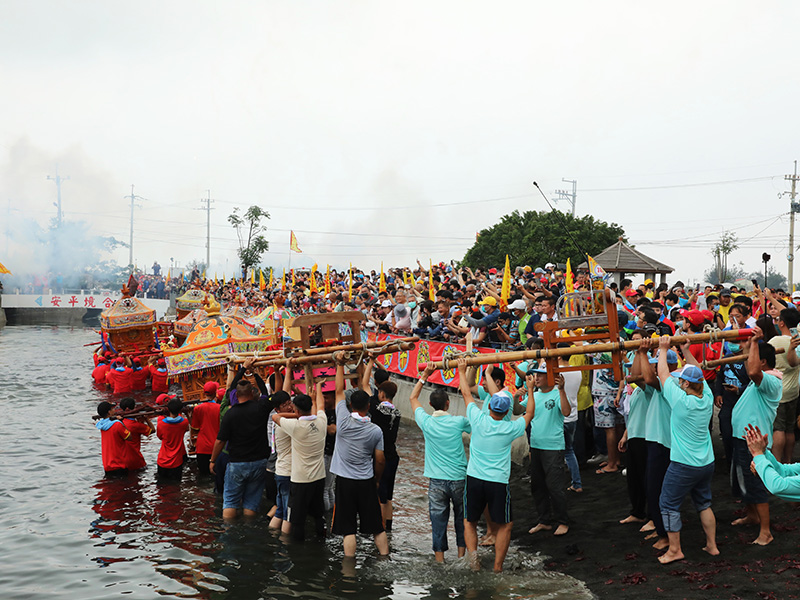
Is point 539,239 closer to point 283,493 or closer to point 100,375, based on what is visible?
point 100,375

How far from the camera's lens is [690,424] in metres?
7.02

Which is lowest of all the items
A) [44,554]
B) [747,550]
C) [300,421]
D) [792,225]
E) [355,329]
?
[44,554]

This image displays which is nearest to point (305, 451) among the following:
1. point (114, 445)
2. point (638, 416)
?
point (638, 416)

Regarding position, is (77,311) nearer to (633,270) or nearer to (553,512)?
(633,270)

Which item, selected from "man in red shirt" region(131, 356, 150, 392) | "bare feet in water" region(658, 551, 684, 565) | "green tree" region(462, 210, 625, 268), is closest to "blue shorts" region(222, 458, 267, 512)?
"bare feet in water" region(658, 551, 684, 565)

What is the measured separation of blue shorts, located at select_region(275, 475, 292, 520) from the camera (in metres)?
8.87

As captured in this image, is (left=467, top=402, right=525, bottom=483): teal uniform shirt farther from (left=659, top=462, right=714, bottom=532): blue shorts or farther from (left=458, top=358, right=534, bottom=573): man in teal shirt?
(left=659, top=462, right=714, bottom=532): blue shorts

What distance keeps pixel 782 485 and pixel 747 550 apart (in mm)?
2413

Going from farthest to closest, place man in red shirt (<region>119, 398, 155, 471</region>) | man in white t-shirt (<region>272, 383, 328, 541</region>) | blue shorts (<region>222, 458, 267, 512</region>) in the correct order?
man in red shirt (<region>119, 398, 155, 471</region>) < blue shorts (<region>222, 458, 267, 512</region>) < man in white t-shirt (<region>272, 383, 328, 541</region>)

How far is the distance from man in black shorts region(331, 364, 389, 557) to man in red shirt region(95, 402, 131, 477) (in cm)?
506

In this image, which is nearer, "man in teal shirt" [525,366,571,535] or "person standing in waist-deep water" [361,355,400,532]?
"man in teal shirt" [525,366,571,535]

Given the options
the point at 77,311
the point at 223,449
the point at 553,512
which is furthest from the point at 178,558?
the point at 77,311

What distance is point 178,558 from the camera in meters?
8.47

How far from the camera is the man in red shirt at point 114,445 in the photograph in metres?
11.4
